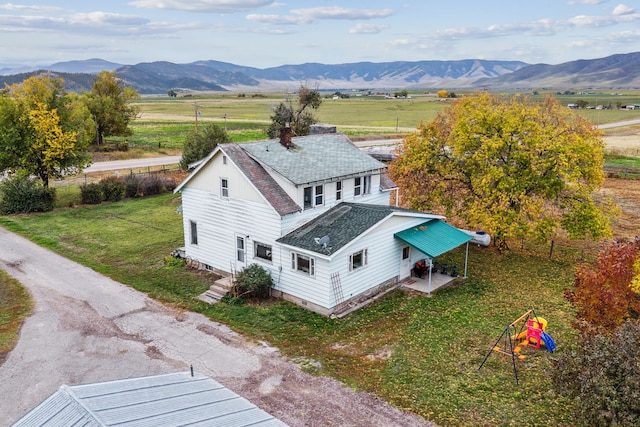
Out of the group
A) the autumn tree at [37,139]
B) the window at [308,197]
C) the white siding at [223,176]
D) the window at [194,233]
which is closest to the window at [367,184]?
the window at [308,197]

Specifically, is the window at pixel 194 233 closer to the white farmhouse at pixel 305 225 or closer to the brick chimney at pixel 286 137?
the white farmhouse at pixel 305 225

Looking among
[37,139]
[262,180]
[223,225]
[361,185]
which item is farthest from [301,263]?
[37,139]

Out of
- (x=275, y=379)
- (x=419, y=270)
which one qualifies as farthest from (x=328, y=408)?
(x=419, y=270)

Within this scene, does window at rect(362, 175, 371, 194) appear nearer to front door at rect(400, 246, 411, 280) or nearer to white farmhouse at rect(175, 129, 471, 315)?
white farmhouse at rect(175, 129, 471, 315)

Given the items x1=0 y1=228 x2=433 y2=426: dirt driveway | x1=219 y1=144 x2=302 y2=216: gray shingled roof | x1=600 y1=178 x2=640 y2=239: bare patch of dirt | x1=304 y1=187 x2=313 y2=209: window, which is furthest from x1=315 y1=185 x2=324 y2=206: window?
x1=600 y1=178 x2=640 y2=239: bare patch of dirt

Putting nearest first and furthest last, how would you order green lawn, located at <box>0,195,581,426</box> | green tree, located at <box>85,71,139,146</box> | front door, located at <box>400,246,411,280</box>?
green lawn, located at <box>0,195,581,426</box>, front door, located at <box>400,246,411,280</box>, green tree, located at <box>85,71,139,146</box>

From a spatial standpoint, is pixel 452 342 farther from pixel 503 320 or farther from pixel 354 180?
pixel 354 180
